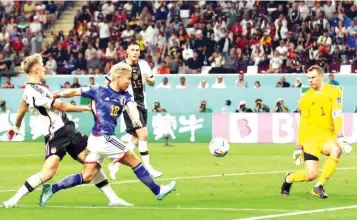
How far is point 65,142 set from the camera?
1432cm

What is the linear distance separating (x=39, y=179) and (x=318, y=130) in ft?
14.8

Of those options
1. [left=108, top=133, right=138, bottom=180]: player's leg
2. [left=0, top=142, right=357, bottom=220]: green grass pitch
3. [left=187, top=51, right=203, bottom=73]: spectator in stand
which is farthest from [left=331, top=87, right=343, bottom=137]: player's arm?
[left=187, top=51, right=203, bottom=73]: spectator in stand

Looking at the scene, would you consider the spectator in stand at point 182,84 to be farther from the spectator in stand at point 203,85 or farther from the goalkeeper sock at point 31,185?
the goalkeeper sock at point 31,185

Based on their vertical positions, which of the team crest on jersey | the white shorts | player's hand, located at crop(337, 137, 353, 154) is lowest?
player's hand, located at crop(337, 137, 353, 154)

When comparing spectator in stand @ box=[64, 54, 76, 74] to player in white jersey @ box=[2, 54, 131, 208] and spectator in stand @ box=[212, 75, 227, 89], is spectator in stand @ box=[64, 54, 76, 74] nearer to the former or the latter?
spectator in stand @ box=[212, 75, 227, 89]

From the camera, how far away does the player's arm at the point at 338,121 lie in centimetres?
1536

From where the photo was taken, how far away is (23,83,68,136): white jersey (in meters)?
14.1

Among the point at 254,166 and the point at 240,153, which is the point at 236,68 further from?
the point at 254,166

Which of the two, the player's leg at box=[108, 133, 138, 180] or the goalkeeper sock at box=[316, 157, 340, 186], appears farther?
the player's leg at box=[108, 133, 138, 180]

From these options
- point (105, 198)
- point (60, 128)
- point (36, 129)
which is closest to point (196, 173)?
point (105, 198)

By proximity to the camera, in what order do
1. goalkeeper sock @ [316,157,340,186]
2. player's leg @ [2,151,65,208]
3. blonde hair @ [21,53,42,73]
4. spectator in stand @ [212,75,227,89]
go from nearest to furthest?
1. player's leg @ [2,151,65,208]
2. blonde hair @ [21,53,42,73]
3. goalkeeper sock @ [316,157,340,186]
4. spectator in stand @ [212,75,227,89]

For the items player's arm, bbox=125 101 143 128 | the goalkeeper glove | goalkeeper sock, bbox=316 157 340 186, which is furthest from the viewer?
goalkeeper sock, bbox=316 157 340 186

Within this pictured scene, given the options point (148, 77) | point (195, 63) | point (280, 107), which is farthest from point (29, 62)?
point (195, 63)

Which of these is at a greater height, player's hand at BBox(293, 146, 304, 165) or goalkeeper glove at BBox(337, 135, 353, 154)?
goalkeeper glove at BBox(337, 135, 353, 154)
